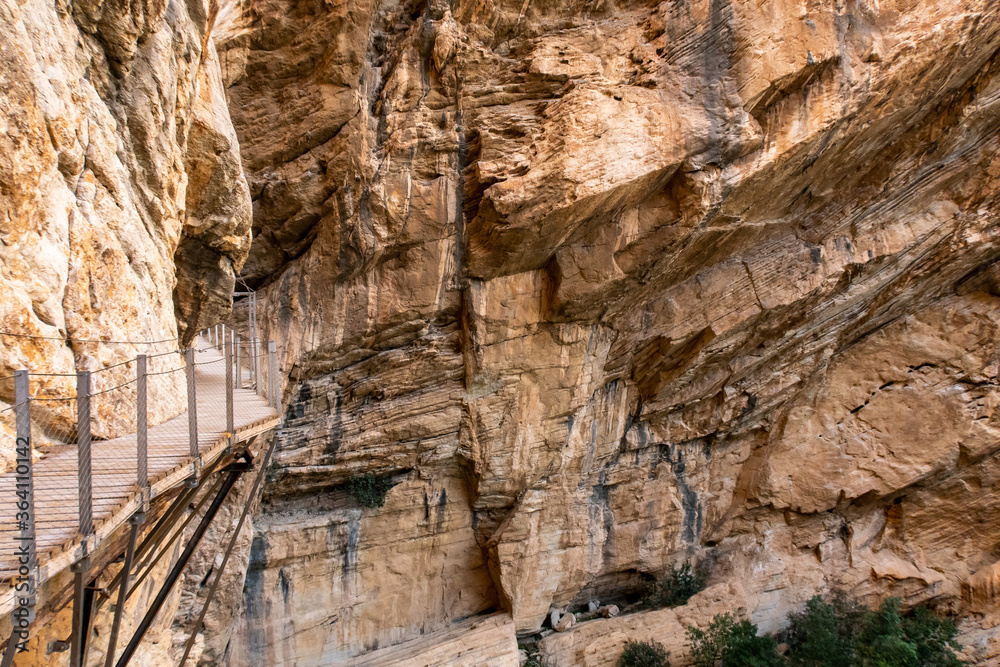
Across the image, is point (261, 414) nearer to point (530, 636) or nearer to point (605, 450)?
point (605, 450)

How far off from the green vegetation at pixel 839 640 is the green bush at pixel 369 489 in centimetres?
637

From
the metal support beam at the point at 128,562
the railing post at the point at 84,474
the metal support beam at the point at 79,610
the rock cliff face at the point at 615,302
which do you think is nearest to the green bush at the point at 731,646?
the rock cliff face at the point at 615,302

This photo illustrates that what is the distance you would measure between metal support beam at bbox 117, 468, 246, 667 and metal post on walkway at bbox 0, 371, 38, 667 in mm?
2244

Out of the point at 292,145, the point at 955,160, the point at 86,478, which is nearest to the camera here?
the point at 86,478

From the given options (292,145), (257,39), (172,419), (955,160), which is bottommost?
(172,419)

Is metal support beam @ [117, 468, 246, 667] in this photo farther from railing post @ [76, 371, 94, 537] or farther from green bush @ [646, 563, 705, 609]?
green bush @ [646, 563, 705, 609]

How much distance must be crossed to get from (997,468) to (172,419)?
47.5 ft

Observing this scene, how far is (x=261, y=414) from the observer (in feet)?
→ 17.8

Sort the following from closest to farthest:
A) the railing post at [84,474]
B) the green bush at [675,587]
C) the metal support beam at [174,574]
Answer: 1. the railing post at [84,474]
2. the metal support beam at [174,574]
3. the green bush at [675,587]

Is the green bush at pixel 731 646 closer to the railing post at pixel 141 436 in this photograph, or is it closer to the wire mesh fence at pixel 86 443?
the wire mesh fence at pixel 86 443

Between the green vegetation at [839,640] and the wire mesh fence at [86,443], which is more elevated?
the wire mesh fence at [86,443]

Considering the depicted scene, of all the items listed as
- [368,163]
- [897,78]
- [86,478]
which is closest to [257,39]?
[368,163]

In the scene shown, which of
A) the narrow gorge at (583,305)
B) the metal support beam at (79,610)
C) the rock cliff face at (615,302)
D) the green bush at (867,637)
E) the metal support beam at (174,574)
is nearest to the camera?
the metal support beam at (79,610)

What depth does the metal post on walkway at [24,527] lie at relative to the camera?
201 cm
